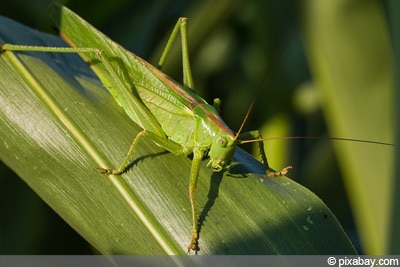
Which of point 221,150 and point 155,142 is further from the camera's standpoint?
point 155,142

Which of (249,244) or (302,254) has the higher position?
(249,244)

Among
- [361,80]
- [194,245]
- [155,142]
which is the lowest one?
[361,80]

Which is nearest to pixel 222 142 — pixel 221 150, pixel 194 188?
pixel 221 150

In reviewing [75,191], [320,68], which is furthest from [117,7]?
[75,191]

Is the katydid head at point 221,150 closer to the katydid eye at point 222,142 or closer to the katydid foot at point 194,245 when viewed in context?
the katydid eye at point 222,142

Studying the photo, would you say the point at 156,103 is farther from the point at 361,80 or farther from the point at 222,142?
the point at 361,80

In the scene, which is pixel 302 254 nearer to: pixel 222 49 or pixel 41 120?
pixel 41 120
